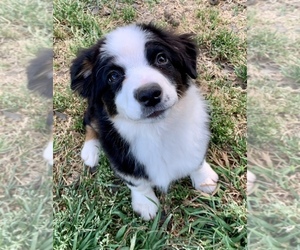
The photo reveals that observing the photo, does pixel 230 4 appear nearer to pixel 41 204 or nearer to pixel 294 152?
pixel 294 152

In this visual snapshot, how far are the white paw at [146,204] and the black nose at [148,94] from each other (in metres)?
0.86

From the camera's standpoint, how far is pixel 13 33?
1.26 metres

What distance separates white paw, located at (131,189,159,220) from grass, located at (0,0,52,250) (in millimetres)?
1252

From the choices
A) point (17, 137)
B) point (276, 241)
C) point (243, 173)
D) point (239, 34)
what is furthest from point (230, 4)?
point (17, 137)

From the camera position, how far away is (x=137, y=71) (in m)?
1.99

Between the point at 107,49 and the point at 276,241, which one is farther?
the point at 107,49

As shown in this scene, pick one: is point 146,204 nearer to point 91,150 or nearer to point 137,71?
point 91,150

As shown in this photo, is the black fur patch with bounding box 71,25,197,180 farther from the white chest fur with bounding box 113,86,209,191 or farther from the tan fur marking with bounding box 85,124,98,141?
the tan fur marking with bounding box 85,124,98,141

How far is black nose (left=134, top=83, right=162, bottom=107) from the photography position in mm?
1869

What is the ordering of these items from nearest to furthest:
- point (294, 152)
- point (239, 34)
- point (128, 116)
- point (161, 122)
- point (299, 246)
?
1. point (299, 246)
2. point (294, 152)
3. point (128, 116)
4. point (161, 122)
5. point (239, 34)

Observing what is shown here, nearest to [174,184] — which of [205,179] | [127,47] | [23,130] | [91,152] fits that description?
[205,179]

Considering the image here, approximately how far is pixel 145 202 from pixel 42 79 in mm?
1548

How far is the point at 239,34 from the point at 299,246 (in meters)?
2.09

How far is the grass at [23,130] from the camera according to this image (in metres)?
1.19
